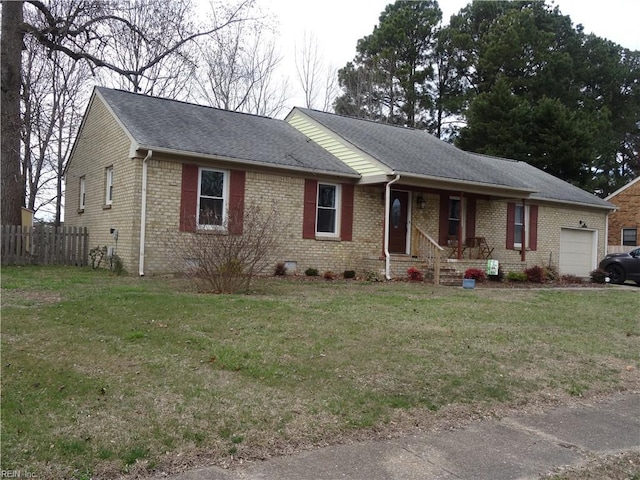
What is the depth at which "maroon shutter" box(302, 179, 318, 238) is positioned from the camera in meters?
15.5

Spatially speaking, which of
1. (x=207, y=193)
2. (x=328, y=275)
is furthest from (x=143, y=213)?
(x=328, y=275)

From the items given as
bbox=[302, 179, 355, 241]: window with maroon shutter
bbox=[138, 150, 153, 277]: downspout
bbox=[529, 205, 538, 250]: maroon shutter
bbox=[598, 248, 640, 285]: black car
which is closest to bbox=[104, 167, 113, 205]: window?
bbox=[138, 150, 153, 277]: downspout

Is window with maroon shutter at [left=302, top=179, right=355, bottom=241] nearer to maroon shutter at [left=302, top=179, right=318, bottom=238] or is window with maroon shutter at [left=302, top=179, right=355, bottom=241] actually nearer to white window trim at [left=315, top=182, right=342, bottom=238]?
white window trim at [left=315, top=182, right=342, bottom=238]

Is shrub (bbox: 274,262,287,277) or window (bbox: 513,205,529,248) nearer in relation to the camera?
shrub (bbox: 274,262,287,277)

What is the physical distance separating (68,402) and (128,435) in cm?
77

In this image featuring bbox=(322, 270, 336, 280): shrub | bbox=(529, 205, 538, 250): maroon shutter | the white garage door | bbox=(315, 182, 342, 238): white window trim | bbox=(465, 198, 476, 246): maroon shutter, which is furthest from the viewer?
the white garage door

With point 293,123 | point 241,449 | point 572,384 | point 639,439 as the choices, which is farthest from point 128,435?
point 293,123

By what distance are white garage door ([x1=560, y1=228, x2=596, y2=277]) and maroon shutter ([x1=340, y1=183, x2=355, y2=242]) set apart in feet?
35.0

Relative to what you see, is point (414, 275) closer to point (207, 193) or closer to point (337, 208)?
point (337, 208)

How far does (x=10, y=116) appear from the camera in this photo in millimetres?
17219

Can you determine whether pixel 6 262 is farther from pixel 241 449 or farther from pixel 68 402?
pixel 241 449

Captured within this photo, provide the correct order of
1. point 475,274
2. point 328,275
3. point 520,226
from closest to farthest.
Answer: point 328,275
point 475,274
point 520,226

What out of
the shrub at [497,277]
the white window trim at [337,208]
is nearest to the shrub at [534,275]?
the shrub at [497,277]

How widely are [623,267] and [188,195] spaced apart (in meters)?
15.1
